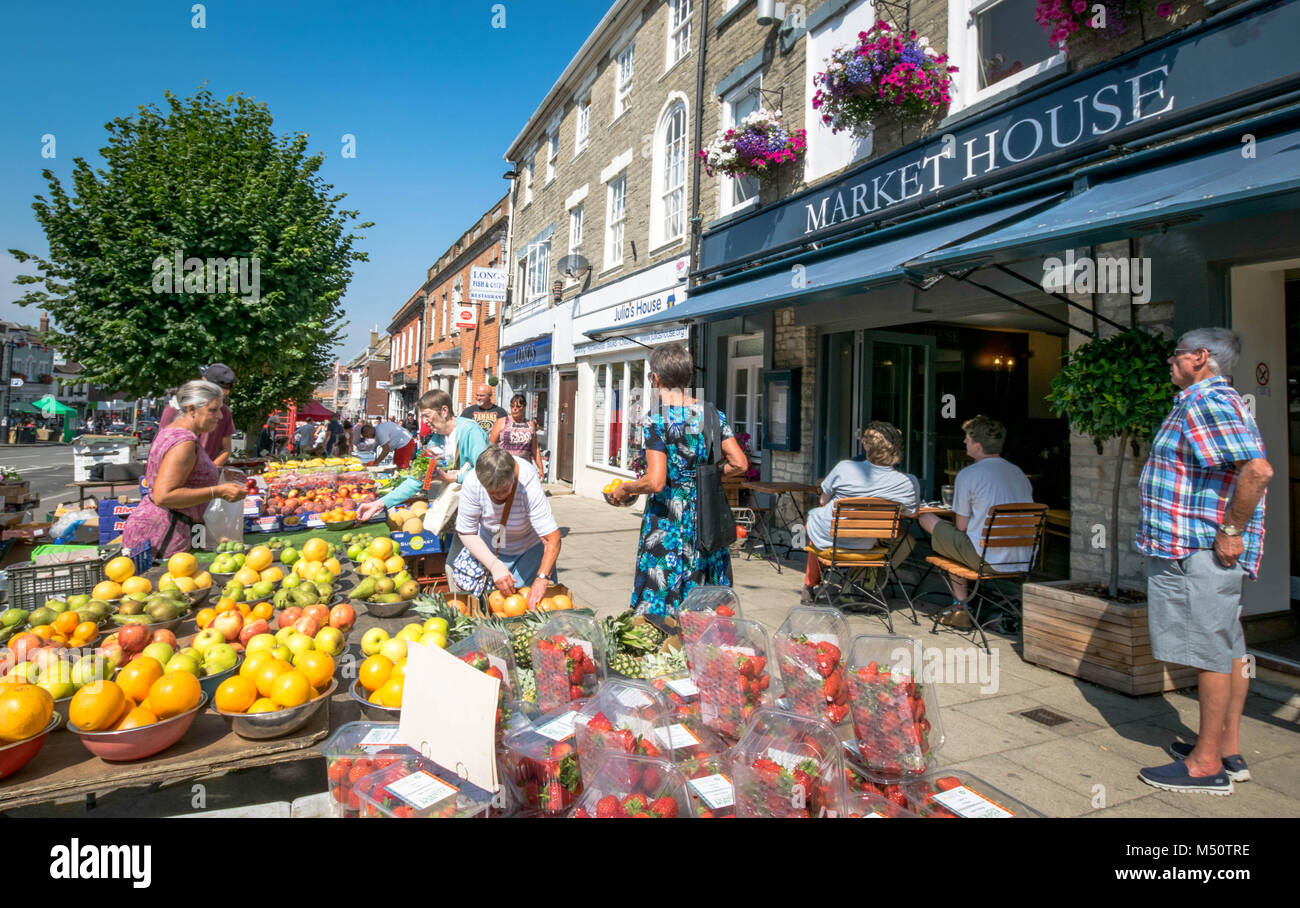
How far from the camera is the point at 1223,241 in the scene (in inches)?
179

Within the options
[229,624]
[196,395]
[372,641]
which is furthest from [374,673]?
[196,395]

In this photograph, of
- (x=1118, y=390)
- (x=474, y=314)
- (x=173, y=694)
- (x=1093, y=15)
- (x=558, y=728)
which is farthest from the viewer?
(x=474, y=314)

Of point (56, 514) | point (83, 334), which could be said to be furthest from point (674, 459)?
point (83, 334)

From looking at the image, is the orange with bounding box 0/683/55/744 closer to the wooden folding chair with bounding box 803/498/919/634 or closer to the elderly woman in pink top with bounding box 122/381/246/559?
the elderly woman in pink top with bounding box 122/381/246/559

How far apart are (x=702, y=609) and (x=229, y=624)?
1.81 meters

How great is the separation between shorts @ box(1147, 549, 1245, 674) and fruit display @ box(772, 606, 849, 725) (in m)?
2.16

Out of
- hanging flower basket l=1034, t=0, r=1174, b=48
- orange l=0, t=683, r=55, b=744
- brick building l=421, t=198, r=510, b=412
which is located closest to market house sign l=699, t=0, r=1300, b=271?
hanging flower basket l=1034, t=0, r=1174, b=48

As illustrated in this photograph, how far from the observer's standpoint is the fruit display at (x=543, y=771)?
1.53 meters

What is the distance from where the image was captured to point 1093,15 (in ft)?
17.2

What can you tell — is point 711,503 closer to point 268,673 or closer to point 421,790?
point 268,673

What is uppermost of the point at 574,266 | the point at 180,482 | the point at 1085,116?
the point at 574,266

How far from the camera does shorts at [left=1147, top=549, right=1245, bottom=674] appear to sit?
3.09 m

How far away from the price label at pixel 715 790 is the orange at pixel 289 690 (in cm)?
116
